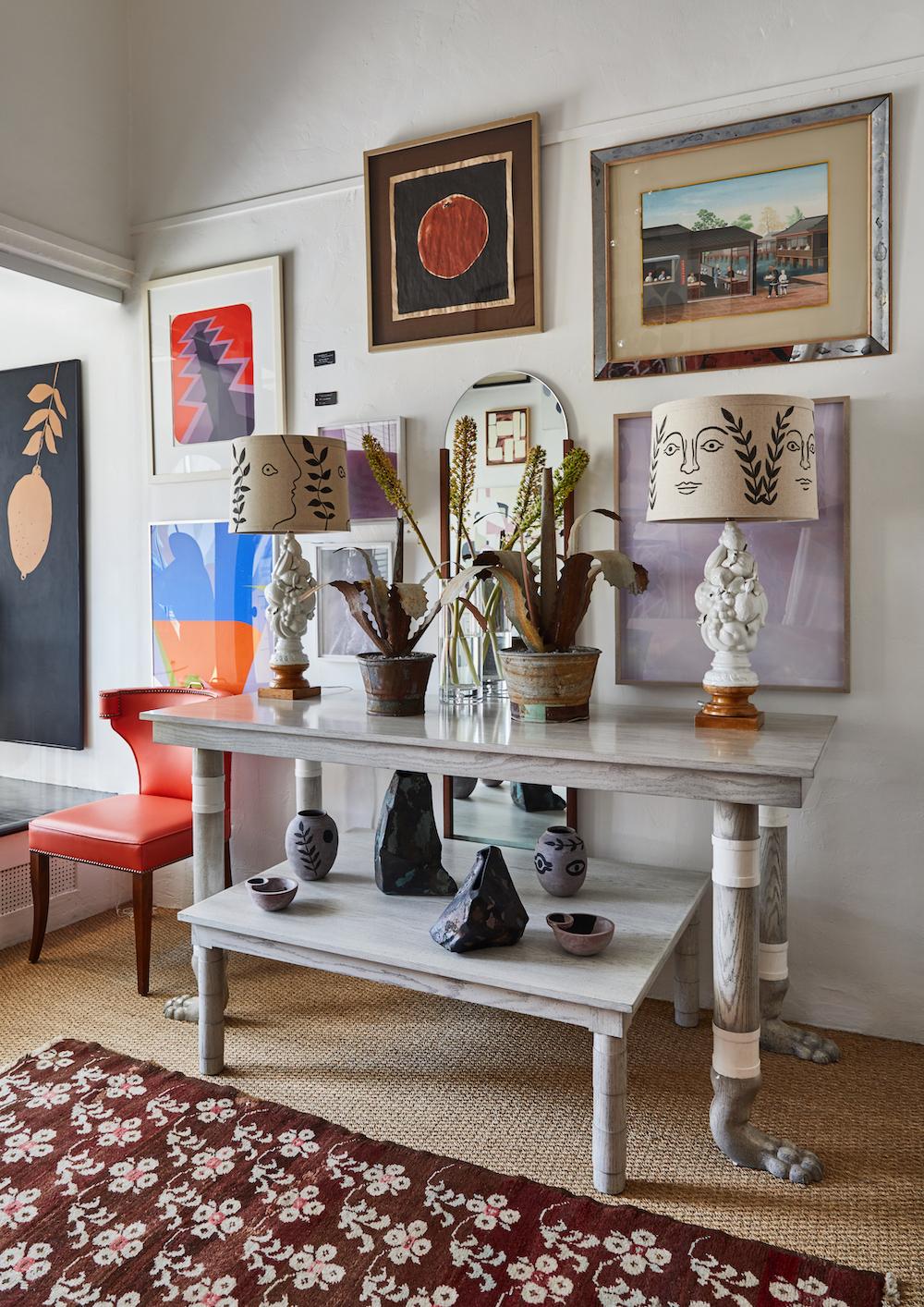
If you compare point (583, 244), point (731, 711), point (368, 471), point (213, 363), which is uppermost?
point (583, 244)

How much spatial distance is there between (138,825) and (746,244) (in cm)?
238

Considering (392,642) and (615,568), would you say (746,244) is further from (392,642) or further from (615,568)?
(392,642)

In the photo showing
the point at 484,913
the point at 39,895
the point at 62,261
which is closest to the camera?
the point at 484,913

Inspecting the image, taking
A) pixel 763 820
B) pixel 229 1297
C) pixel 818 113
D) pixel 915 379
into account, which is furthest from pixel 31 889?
pixel 818 113

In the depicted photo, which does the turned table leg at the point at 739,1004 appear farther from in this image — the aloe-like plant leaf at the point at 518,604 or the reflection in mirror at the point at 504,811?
the reflection in mirror at the point at 504,811

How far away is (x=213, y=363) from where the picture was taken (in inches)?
128

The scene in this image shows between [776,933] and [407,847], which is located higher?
[407,847]

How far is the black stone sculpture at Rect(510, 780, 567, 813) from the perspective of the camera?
8.95 ft

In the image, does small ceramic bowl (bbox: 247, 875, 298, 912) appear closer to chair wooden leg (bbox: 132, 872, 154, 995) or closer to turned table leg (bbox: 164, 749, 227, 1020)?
turned table leg (bbox: 164, 749, 227, 1020)

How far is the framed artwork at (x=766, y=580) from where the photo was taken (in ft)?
7.75

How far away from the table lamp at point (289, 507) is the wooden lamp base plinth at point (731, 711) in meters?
1.16

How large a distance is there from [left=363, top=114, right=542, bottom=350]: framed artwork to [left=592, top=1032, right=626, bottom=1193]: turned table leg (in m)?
1.95

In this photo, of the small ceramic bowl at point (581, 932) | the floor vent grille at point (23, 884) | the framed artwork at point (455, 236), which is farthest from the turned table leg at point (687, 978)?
the floor vent grille at point (23, 884)

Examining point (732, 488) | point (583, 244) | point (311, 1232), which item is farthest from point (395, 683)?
point (583, 244)
